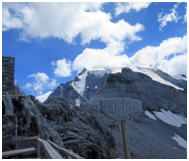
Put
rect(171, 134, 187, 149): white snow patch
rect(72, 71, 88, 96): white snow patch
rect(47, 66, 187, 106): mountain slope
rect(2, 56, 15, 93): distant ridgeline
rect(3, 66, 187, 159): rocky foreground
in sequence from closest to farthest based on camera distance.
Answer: rect(2, 56, 15, 93): distant ridgeline, rect(3, 66, 187, 159): rocky foreground, rect(171, 134, 187, 149): white snow patch, rect(47, 66, 187, 106): mountain slope, rect(72, 71, 88, 96): white snow patch

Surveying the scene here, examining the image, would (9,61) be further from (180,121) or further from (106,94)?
(180,121)

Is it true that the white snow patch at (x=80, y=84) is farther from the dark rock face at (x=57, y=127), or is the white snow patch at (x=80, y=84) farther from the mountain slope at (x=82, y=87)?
the dark rock face at (x=57, y=127)

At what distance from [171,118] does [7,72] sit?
39.2 m

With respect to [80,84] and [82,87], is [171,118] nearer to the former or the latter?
[82,87]

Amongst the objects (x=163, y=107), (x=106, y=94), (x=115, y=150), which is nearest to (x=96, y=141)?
(x=115, y=150)

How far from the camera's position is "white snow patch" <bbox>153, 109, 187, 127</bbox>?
121ft

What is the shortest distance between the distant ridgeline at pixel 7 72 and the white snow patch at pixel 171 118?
35.0 meters

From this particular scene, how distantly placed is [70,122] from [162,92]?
39.4m

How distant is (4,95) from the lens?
A: 313 inches

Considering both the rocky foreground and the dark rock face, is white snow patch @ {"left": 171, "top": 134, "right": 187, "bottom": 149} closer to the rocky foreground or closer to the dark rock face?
the rocky foreground

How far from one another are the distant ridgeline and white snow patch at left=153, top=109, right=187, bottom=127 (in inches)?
1379

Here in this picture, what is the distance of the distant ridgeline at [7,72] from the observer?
8578mm

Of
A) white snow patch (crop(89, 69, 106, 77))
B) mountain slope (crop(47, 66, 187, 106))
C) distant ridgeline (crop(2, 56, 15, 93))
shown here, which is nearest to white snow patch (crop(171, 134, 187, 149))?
distant ridgeline (crop(2, 56, 15, 93))

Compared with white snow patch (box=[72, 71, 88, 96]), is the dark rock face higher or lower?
lower
